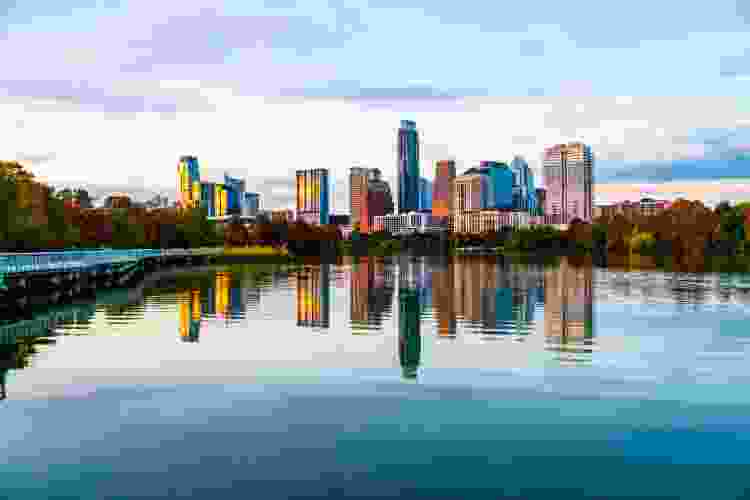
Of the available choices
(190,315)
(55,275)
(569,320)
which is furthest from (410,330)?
(55,275)

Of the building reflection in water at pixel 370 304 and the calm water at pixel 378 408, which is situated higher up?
the calm water at pixel 378 408

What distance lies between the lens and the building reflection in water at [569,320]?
1046 inches

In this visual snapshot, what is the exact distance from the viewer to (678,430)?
15.4 m

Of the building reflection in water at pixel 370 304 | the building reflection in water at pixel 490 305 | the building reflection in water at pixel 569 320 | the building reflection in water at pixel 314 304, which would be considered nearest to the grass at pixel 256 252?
the building reflection in water at pixel 314 304

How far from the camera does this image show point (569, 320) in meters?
36.3

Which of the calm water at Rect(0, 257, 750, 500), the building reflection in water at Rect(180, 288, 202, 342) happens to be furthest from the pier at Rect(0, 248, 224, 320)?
the building reflection in water at Rect(180, 288, 202, 342)

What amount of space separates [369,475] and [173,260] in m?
99.7

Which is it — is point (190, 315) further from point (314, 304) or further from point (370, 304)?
point (370, 304)

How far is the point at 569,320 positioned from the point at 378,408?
21.1 m

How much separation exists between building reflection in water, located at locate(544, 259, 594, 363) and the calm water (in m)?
0.29

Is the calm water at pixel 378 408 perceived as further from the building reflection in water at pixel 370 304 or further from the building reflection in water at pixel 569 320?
the building reflection in water at pixel 370 304

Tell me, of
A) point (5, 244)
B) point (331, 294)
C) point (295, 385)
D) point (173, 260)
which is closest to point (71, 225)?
point (173, 260)

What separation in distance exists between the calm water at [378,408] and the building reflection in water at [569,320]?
11.5 inches

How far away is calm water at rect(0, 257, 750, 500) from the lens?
40.8 ft
